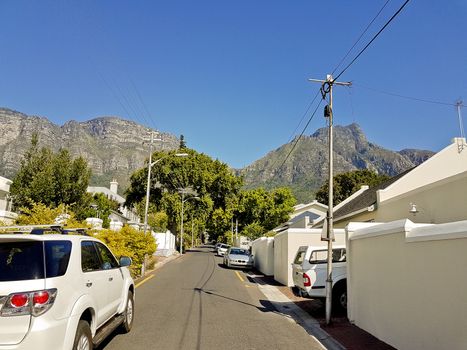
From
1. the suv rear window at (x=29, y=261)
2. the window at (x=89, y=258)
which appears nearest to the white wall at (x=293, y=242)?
the window at (x=89, y=258)

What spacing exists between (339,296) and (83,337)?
8489mm

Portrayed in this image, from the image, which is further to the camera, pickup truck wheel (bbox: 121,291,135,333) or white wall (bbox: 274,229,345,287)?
white wall (bbox: 274,229,345,287)

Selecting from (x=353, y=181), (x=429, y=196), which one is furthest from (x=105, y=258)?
(x=353, y=181)

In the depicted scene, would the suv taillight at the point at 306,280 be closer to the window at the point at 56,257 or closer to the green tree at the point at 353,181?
the window at the point at 56,257

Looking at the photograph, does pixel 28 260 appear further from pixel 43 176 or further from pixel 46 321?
pixel 43 176

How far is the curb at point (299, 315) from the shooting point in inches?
353

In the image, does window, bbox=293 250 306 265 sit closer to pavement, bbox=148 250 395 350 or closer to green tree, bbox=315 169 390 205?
pavement, bbox=148 250 395 350

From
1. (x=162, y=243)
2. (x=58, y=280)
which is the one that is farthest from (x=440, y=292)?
(x=162, y=243)

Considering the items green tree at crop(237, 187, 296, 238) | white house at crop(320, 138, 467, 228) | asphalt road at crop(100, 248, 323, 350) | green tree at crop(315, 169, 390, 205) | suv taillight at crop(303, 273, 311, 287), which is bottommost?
asphalt road at crop(100, 248, 323, 350)

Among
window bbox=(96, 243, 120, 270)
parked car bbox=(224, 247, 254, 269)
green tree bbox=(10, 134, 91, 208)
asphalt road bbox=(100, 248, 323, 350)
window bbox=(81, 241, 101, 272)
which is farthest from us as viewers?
parked car bbox=(224, 247, 254, 269)

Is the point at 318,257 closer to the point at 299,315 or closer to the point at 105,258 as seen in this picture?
the point at 299,315

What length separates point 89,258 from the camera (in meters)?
6.71

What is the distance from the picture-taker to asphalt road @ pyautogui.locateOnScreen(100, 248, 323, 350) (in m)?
8.39

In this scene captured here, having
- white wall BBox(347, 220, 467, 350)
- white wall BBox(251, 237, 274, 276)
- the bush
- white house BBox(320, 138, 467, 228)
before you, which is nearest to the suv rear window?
white wall BBox(347, 220, 467, 350)
